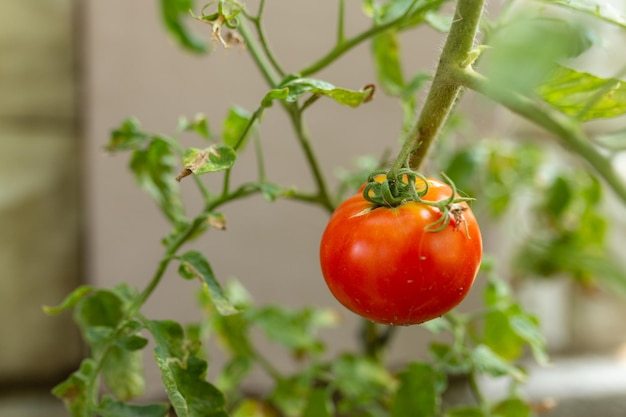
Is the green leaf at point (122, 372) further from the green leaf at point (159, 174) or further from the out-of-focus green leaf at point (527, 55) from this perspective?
the out-of-focus green leaf at point (527, 55)

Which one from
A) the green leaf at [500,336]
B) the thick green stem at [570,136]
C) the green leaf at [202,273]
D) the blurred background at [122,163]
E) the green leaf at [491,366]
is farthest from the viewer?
the blurred background at [122,163]

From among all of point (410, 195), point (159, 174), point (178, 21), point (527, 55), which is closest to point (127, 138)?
Result: point (159, 174)

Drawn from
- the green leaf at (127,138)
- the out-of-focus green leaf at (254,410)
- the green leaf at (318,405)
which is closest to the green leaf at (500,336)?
the green leaf at (318,405)

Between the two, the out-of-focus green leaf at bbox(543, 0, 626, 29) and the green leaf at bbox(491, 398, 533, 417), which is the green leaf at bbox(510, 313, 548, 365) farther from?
the out-of-focus green leaf at bbox(543, 0, 626, 29)

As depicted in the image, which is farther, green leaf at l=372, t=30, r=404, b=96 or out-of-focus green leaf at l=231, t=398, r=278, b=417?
out-of-focus green leaf at l=231, t=398, r=278, b=417

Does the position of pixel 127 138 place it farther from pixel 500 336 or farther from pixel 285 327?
pixel 500 336

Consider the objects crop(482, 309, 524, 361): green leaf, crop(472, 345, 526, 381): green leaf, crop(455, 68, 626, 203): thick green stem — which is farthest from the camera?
crop(482, 309, 524, 361): green leaf

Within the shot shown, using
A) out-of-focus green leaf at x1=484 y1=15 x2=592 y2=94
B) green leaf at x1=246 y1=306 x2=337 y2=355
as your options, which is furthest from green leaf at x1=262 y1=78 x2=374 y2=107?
green leaf at x1=246 y1=306 x2=337 y2=355

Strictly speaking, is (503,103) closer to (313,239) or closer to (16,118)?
(313,239)
